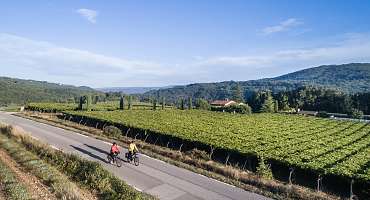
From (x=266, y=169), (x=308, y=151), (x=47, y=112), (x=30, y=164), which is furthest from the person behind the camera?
(x=47, y=112)

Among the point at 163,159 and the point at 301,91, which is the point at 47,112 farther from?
the point at 301,91

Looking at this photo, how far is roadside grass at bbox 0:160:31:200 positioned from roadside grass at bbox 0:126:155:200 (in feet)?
4.87

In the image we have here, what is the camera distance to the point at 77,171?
23.2m

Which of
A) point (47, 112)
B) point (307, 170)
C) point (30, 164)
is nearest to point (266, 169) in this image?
point (307, 170)

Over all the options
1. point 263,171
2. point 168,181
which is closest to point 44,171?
point 168,181

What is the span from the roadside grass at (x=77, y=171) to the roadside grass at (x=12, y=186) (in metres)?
1.49

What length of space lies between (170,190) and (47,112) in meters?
65.8

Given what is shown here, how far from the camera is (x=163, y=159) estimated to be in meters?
29.3

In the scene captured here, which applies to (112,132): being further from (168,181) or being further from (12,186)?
(12,186)

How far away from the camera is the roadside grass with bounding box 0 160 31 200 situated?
18.1m

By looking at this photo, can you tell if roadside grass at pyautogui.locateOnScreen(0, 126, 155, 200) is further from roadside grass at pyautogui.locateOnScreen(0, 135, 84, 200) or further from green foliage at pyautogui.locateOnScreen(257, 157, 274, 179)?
green foliage at pyautogui.locateOnScreen(257, 157, 274, 179)

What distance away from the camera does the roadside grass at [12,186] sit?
1812 centimetres

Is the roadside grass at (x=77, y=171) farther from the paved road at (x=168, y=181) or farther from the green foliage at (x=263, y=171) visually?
the green foliage at (x=263, y=171)

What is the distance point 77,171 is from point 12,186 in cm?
422
